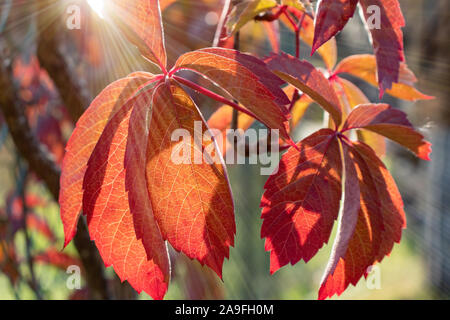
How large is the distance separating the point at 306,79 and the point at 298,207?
0.12 m

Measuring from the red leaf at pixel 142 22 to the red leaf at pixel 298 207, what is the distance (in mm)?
148

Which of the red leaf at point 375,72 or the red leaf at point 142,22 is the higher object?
the red leaf at point 142,22

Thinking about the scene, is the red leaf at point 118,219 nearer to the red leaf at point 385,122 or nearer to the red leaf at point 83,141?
the red leaf at point 83,141

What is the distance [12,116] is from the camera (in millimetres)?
602

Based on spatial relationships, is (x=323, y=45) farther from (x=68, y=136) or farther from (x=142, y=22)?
(x=68, y=136)

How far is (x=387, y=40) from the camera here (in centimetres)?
32

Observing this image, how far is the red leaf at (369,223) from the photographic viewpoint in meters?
0.37

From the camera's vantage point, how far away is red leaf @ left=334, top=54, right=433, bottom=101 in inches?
17.3

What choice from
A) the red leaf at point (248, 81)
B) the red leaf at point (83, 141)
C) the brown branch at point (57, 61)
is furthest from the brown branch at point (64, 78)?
the red leaf at point (248, 81)

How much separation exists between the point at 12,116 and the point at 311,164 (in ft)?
1.59

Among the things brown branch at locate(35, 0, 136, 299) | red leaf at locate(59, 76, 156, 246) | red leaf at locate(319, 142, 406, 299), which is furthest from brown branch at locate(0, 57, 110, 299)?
red leaf at locate(319, 142, 406, 299)

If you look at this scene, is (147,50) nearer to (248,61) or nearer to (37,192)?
(248,61)

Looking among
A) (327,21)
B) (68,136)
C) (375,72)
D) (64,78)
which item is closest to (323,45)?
(375,72)
